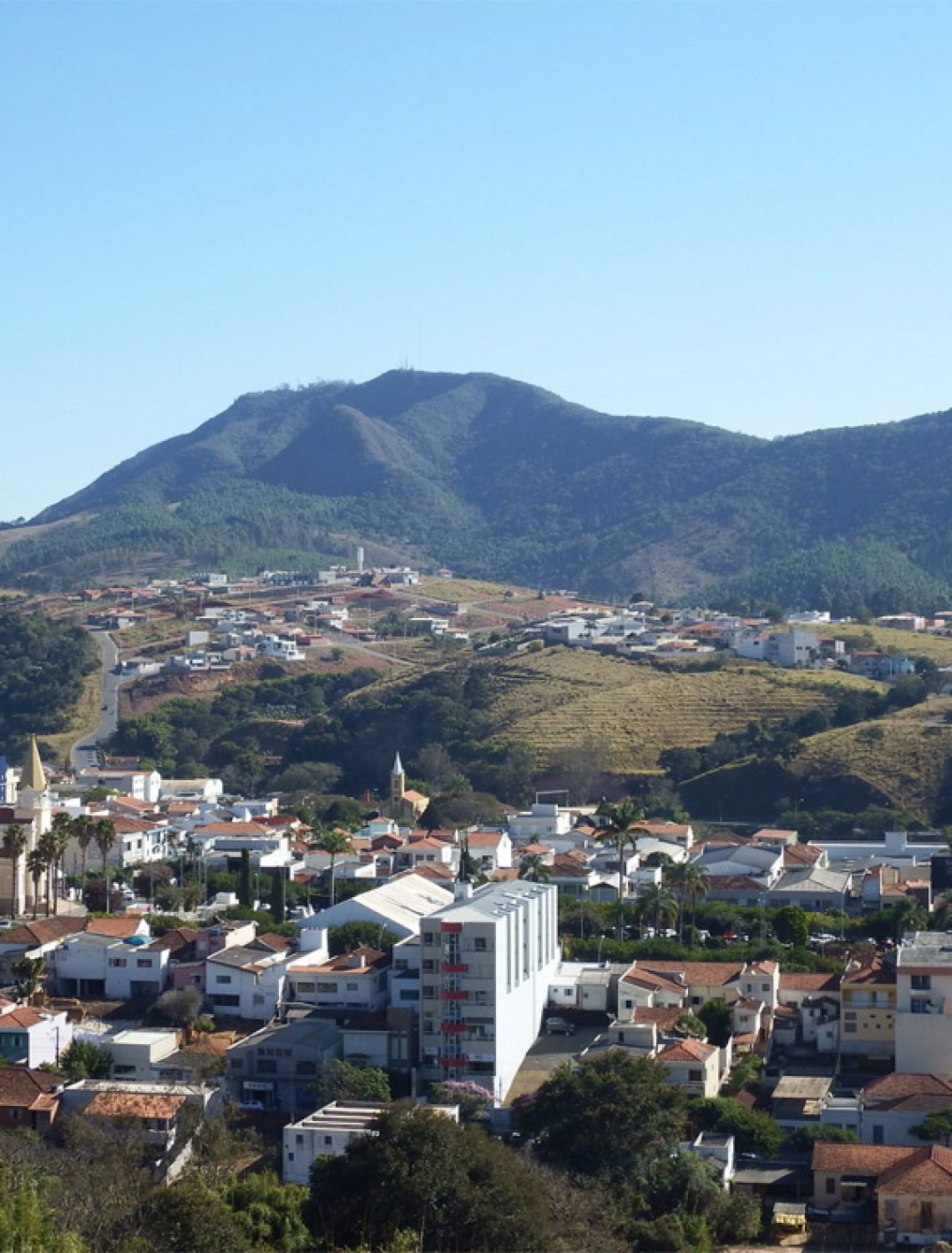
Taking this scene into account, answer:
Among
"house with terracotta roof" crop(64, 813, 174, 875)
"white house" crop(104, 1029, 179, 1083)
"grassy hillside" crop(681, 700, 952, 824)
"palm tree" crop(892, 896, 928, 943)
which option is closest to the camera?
"white house" crop(104, 1029, 179, 1083)

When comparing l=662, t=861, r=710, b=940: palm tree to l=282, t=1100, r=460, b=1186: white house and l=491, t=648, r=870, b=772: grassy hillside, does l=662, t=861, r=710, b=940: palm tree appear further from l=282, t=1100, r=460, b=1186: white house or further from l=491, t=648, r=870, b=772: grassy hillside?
l=491, t=648, r=870, b=772: grassy hillside

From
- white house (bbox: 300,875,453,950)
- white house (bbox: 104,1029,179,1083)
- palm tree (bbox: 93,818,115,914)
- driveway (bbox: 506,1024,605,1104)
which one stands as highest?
palm tree (bbox: 93,818,115,914)

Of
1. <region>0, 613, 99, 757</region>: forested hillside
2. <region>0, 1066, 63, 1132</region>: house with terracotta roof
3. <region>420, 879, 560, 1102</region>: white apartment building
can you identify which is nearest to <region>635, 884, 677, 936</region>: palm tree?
<region>420, 879, 560, 1102</region>: white apartment building

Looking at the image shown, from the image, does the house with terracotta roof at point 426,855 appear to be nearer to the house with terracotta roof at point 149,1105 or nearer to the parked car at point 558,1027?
the parked car at point 558,1027

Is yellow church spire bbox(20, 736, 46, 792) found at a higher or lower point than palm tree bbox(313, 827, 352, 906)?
higher

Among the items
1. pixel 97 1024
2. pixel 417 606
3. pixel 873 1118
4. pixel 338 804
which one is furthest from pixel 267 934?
pixel 417 606

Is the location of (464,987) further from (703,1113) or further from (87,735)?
(87,735)

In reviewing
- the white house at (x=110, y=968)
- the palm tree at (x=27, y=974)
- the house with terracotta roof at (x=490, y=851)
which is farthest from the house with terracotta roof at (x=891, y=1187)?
the house with terracotta roof at (x=490, y=851)
